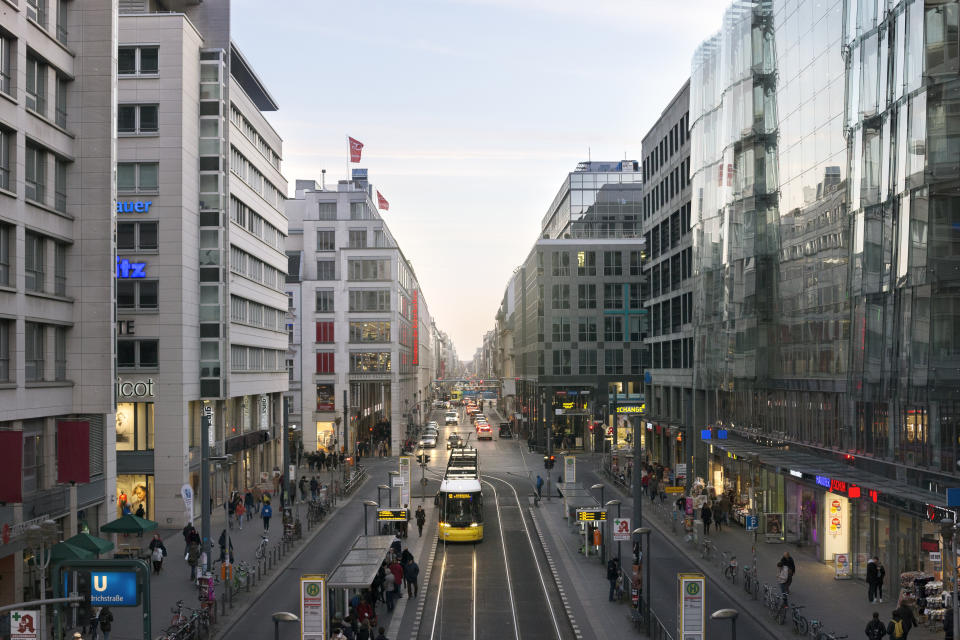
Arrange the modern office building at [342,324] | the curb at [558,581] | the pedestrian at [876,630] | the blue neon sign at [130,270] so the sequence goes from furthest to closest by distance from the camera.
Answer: the modern office building at [342,324] → the blue neon sign at [130,270] → the curb at [558,581] → the pedestrian at [876,630]

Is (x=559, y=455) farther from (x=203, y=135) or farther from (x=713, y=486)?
(x=203, y=135)

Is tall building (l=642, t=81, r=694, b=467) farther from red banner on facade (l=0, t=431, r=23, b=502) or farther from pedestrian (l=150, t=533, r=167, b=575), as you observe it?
red banner on facade (l=0, t=431, r=23, b=502)

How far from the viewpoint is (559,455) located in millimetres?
91312

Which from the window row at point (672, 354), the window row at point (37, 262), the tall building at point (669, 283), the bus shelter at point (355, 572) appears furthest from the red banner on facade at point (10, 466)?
the window row at point (672, 354)

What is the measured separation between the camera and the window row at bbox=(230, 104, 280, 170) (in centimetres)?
5776

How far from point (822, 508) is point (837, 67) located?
18692 millimetres

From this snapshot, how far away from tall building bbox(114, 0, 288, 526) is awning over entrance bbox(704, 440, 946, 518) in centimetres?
2770

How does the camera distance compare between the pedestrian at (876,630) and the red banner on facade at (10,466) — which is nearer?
the pedestrian at (876,630)

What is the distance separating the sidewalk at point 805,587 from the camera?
2753 centimetres

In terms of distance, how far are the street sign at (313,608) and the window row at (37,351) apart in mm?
13906

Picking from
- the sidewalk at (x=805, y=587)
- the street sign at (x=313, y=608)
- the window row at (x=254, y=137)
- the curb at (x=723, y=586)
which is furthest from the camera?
the window row at (x=254, y=137)

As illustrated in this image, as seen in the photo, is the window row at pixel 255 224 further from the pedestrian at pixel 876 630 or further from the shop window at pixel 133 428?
the pedestrian at pixel 876 630

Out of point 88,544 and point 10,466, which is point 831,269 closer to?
point 88,544

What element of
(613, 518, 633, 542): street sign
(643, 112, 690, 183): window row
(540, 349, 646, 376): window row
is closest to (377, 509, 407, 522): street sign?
(613, 518, 633, 542): street sign
